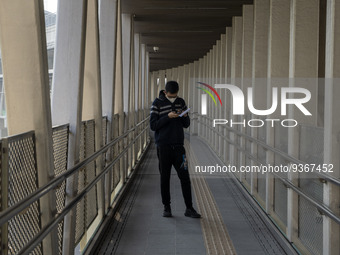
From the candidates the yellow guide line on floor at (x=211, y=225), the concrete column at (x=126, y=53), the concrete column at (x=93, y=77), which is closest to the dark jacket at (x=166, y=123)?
the concrete column at (x=93, y=77)

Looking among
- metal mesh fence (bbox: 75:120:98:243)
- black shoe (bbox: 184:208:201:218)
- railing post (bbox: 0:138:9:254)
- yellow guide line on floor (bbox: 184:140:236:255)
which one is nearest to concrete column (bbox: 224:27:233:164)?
yellow guide line on floor (bbox: 184:140:236:255)

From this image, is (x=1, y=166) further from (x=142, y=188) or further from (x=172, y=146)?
(x=142, y=188)

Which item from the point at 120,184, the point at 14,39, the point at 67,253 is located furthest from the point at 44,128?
the point at 120,184

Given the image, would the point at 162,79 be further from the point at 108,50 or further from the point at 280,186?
the point at 280,186

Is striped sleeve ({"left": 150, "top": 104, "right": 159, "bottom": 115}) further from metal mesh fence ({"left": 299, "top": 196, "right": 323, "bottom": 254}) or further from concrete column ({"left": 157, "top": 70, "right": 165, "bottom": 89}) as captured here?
concrete column ({"left": 157, "top": 70, "right": 165, "bottom": 89})

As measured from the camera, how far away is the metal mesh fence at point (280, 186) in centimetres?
462

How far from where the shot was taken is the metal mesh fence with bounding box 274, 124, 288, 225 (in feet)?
15.1

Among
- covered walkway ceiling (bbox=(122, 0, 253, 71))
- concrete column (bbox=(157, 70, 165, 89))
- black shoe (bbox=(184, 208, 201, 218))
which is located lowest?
black shoe (bbox=(184, 208, 201, 218))

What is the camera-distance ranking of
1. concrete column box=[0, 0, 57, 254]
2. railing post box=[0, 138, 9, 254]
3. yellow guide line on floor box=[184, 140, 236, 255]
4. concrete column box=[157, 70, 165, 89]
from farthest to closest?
concrete column box=[157, 70, 165, 89]
yellow guide line on floor box=[184, 140, 236, 255]
concrete column box=[0, 0, 57, 254]
railing post box=[0, 138, 9, 254]

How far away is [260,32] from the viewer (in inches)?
265

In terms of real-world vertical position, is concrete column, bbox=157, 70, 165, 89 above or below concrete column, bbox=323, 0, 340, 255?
above

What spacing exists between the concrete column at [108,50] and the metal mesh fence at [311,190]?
267 centimetres

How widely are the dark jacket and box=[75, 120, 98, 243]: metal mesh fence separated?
2.60ft

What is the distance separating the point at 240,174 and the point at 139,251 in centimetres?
367
